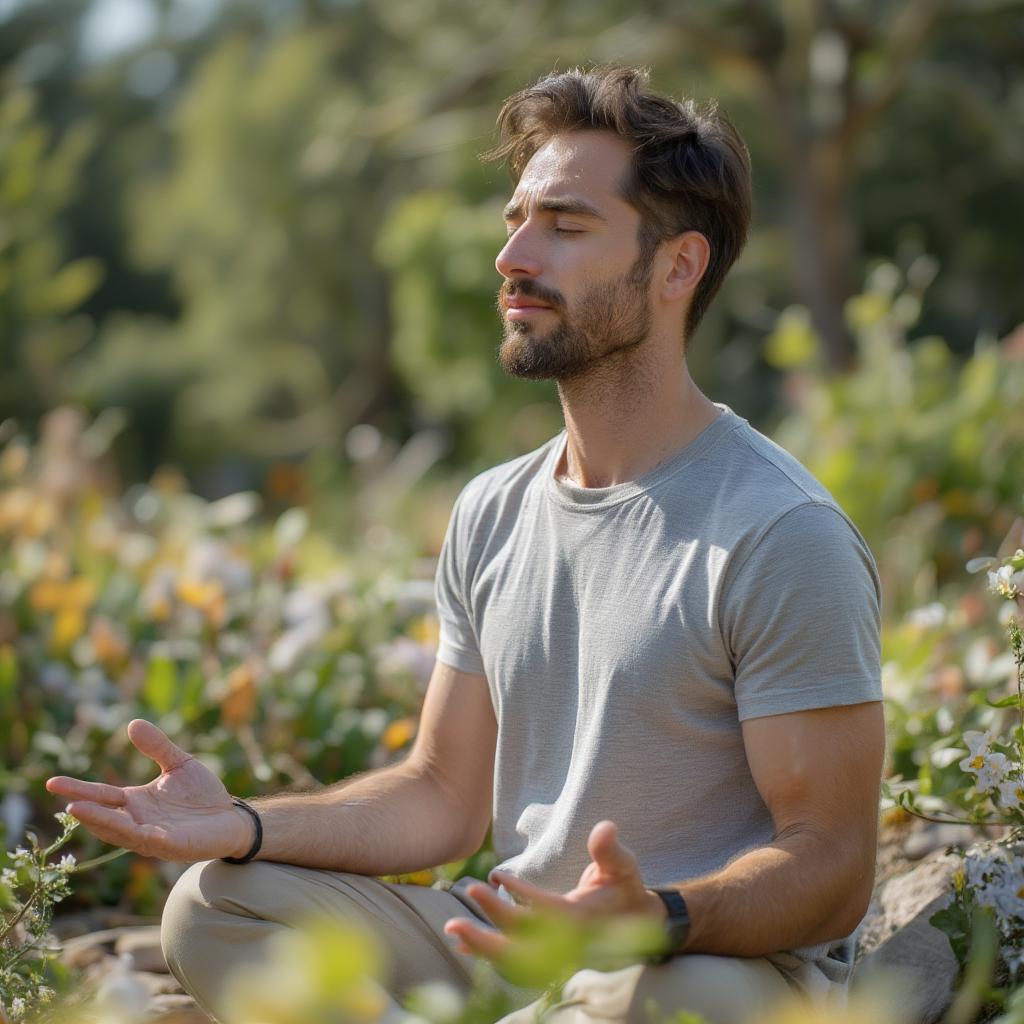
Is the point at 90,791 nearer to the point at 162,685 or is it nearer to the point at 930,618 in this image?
the point at 162,685

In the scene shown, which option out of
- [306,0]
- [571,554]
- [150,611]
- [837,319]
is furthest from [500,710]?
[306,0]

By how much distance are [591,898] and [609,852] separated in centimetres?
6

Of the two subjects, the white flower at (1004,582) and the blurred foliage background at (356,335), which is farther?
the blurred foliage background at (356,335)

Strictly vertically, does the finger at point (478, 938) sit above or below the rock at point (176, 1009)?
above

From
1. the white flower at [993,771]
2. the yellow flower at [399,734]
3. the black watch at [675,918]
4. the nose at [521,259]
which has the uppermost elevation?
the nose at [521,259]

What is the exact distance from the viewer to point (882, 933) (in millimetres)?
2500

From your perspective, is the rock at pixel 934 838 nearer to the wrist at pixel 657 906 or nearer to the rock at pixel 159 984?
the wrist at pixel 657 906

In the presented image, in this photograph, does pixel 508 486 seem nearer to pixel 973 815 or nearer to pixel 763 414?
pixel 973 815

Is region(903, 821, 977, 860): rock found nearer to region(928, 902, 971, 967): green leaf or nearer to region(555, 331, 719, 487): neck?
region(928, 902, 971, 967): green leaf

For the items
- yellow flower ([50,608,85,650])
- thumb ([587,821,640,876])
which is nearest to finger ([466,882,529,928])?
thumb ([587,821,640,876])

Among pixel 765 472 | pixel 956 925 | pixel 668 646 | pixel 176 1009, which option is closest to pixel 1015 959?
pixel 956 925

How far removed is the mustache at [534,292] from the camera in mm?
2232

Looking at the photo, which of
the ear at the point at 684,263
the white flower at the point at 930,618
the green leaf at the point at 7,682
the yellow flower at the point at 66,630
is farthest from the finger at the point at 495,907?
the yellow flower at the point at 66,630

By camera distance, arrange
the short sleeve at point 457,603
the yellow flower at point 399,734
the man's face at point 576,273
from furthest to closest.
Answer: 1. the yellow flower at point 399,734
2. the short sleeve at point 457,603
3. the man's face at point 576,273
